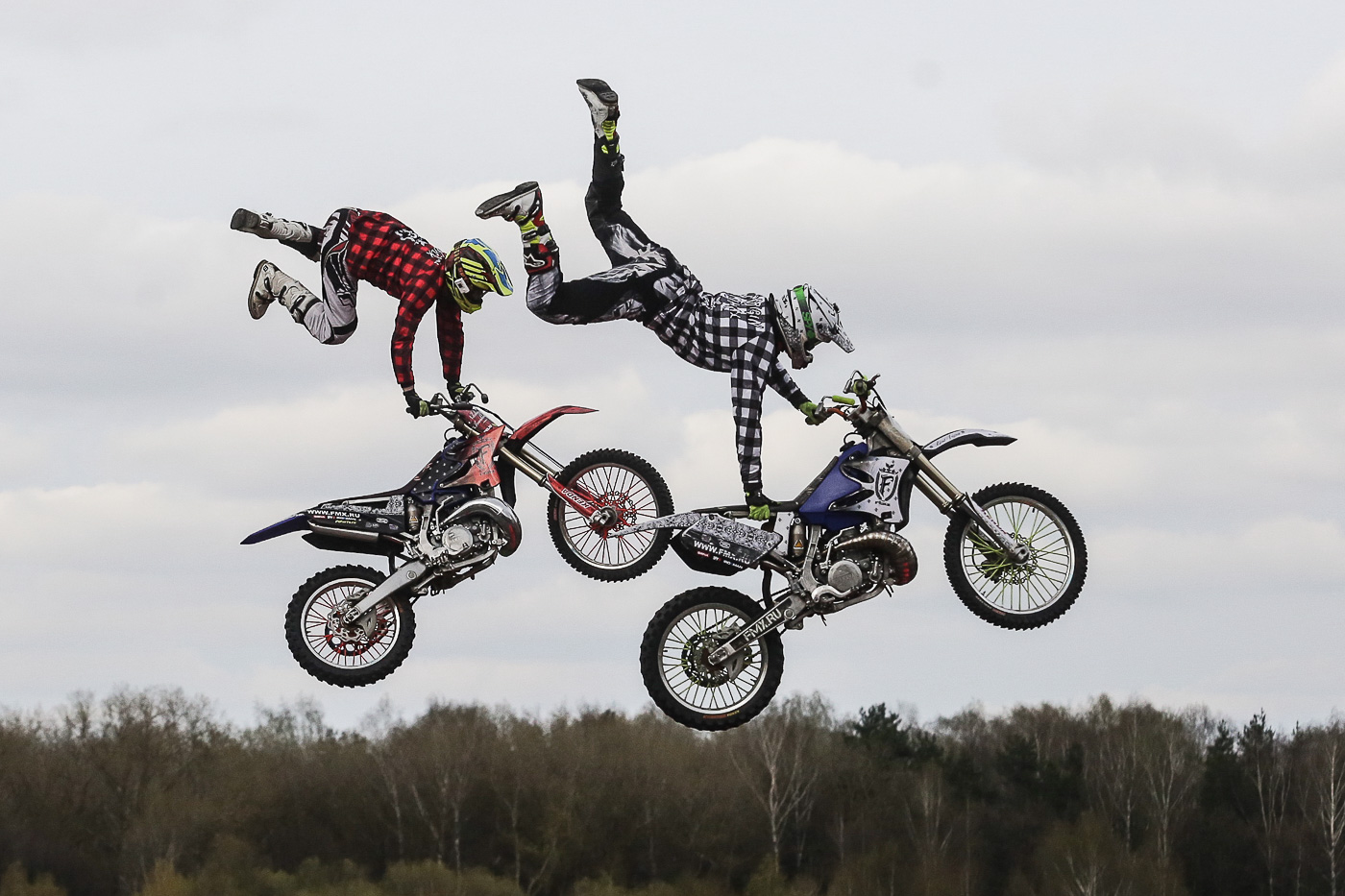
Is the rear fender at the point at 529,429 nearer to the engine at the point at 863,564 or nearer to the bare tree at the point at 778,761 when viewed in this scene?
the engine at the point at 863,564

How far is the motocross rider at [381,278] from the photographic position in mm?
29797

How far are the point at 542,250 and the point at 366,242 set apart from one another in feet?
10.4

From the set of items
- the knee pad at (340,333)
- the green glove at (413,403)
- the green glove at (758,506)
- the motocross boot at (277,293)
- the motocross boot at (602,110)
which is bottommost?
the green glove at (758,506)

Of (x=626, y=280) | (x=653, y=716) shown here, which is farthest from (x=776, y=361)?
(x=653, y=716)

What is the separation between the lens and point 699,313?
3064cm

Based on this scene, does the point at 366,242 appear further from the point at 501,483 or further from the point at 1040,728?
the point at 1040,728

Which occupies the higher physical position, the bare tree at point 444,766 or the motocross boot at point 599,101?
the motocross boot at point 599,101

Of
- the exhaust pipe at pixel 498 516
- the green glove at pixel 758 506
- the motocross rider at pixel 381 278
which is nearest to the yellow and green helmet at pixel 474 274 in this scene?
the motocross rider at pixel 381 278

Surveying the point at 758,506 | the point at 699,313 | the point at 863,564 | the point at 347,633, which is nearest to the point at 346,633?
the point at 347,633

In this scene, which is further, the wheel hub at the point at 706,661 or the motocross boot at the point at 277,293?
the motocross boot at the point at 277,293

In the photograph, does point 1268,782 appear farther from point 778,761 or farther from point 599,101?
point 599,101

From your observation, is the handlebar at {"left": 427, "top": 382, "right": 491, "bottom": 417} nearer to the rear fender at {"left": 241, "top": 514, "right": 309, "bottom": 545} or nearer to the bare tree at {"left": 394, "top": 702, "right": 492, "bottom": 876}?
the rear fender at {"left": 241, "top": 514, "right": 309, "bottom": 545}

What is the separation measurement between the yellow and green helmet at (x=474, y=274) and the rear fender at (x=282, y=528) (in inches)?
153

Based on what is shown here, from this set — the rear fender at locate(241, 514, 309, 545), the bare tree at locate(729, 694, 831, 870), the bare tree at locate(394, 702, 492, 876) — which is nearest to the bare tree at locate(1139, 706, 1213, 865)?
the bare tree at locate(729, 694, 831, 870)
